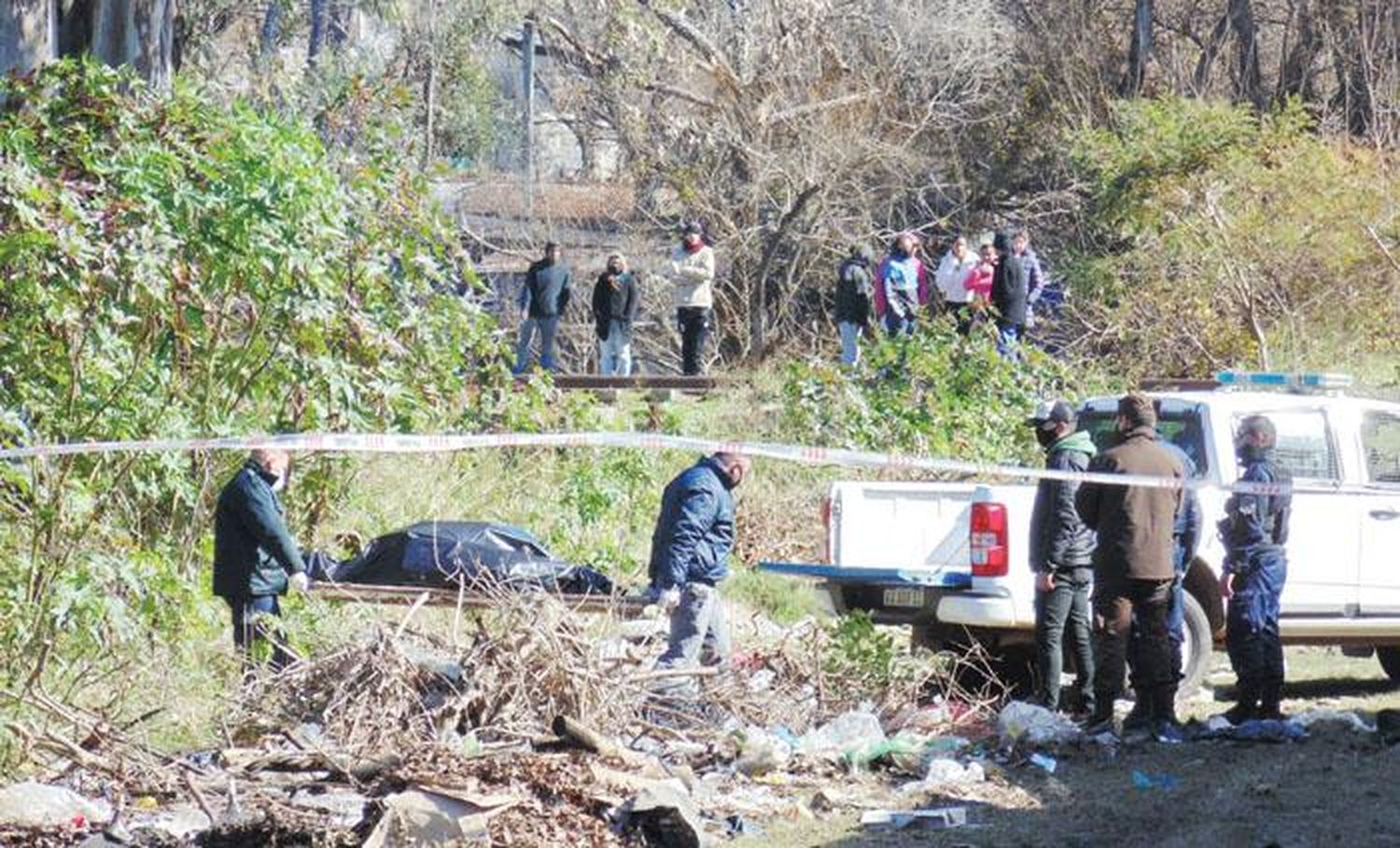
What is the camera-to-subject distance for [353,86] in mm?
15898

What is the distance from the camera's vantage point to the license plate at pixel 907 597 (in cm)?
1248

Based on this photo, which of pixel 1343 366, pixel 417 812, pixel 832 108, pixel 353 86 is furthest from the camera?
pixel 832 108

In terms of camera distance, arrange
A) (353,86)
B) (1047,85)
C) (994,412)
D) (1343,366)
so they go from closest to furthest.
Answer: (353,86)
(994,412)
(1343,366)
(1047,85)

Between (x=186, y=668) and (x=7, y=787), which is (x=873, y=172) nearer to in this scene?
(x=186, y=668)

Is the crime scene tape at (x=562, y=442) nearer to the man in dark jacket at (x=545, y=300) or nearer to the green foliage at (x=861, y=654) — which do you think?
the green foliage at (x=861, y=654)

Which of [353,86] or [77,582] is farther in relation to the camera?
[353,86]

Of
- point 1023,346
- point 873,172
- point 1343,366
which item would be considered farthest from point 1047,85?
point 1023,346

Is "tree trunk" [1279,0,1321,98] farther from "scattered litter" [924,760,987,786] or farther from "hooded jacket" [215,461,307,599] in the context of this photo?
"scattered litter" [924,760,987,786]

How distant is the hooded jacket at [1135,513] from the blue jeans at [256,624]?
13.5 ft

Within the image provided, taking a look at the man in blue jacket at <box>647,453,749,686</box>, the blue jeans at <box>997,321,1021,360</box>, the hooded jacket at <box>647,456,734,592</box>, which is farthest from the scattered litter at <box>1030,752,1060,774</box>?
the blue jeans at <box>997,321,1021,360</box>

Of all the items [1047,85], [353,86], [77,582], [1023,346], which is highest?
[1047,85]

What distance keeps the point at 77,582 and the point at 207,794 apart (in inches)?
67.0

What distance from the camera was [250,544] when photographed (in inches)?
471

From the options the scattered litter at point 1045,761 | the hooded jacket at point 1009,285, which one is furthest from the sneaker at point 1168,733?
the hooded jacket at point 1009,285
